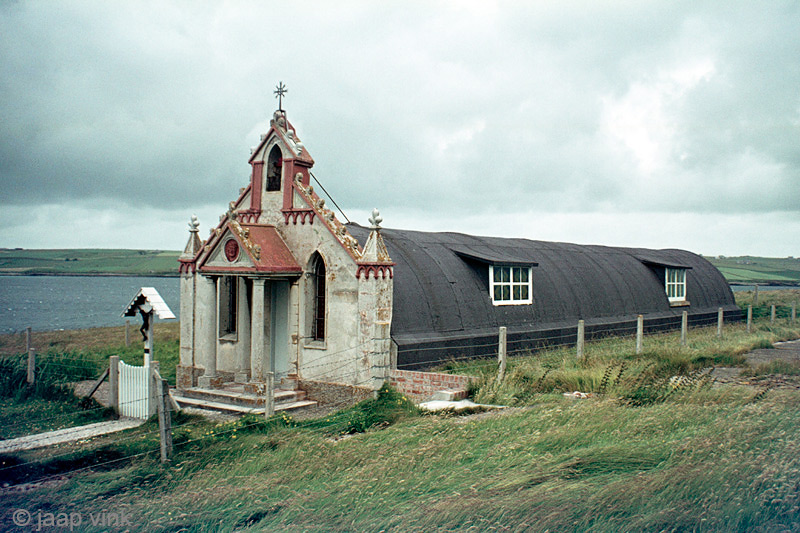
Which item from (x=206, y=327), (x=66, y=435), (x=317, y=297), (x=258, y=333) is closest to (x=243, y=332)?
(x=206, y=327)

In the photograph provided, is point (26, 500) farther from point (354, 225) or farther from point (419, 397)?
point (354, 225)

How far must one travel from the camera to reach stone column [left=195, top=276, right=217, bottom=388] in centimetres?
Result: 1952

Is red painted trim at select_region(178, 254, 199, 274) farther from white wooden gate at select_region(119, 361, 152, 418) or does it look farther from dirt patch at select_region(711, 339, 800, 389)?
dirt patch at select_region(711, 339, 800, 389)

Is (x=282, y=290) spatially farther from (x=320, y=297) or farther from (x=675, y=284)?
(x=675, y=284)

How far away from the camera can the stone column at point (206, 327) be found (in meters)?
19.5

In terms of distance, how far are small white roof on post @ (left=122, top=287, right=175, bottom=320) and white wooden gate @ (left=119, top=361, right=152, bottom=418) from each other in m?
1.47

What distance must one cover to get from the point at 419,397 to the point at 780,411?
8016 mm

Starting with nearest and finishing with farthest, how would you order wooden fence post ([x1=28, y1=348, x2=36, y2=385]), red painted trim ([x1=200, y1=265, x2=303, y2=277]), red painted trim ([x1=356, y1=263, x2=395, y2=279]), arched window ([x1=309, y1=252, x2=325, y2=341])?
1. red painted trim ([x1=356, y1=263, x2=395, y2=279])
2. red painted trim ([x1=200, y1=265, x2=303, y2=277])
3. arched window ([x1=309, y1=252, x2=325, y2=341])
4. wooden fence post ([x1=28, y1=348, x2=36, y2=385])

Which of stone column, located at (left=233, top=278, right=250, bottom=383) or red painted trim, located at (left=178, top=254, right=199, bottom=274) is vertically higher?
red painted trim, located at (left=178, top=254, right=199, bottom=274)

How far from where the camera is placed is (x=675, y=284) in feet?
104

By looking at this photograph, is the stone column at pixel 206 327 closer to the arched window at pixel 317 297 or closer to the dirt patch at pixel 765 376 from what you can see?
the arched window at pixel 317 297

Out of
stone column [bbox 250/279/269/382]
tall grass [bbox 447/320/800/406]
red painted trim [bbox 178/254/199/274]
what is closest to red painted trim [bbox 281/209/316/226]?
stone column [bbox 250/279/269/382]

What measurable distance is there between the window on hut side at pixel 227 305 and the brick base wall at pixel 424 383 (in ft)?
19.9

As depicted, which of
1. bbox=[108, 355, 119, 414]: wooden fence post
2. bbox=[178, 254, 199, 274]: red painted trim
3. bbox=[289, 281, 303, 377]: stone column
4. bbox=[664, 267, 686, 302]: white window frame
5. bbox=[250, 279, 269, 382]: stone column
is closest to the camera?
bbox=[108, 355, 119, 414]: wooden fence post
